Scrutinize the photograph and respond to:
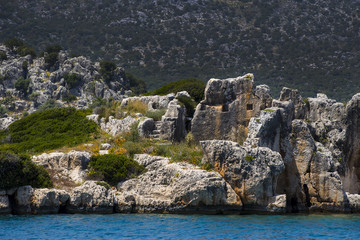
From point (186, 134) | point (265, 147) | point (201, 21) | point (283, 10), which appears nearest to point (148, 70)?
point (201, 21)

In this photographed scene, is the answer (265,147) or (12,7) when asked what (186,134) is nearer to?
(265,147)

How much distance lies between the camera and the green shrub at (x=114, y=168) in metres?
28.0

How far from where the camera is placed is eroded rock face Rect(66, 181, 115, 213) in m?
25.6

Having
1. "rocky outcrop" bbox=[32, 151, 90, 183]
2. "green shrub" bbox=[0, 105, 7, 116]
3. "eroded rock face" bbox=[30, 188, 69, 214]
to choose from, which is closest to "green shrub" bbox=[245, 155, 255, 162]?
"rocky outcrop" bbox=[32, 151, 90, 183]

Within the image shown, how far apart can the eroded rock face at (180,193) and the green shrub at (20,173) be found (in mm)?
3948

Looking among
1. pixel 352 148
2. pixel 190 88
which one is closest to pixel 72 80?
pixel 190 88

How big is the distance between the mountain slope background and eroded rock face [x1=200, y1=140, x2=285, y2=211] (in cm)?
6376

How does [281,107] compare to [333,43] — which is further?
[333,43]

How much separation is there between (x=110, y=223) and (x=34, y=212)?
171 inches

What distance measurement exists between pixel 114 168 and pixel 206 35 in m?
87.4

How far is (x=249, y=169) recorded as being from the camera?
2636cm

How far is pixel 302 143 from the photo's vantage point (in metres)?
29.2

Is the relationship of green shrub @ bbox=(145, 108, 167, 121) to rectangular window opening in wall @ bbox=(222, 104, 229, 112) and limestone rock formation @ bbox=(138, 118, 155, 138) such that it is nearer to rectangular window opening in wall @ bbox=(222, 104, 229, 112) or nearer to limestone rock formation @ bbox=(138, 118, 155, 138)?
limestone rock formation @ bbox=(138, 118, 155, 138)

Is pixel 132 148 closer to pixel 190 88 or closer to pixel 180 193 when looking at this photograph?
pixel 180 193
